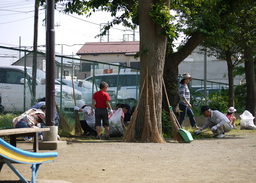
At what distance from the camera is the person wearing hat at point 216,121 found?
14211mm

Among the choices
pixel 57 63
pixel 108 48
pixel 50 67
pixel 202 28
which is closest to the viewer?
pixel 50 67

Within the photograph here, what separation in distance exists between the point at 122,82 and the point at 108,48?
5613 cm

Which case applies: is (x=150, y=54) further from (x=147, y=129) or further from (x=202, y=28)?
(x=202, y=28)

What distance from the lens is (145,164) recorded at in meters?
8.56

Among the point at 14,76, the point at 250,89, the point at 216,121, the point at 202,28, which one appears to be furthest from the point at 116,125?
the point at 250,89

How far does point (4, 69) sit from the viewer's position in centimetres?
1305

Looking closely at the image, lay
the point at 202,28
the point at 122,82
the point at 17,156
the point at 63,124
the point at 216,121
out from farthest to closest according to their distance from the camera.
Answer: the point at 122,82, the point at 202,28, the point at 63,124, the point at 216,121, the point at 17,156

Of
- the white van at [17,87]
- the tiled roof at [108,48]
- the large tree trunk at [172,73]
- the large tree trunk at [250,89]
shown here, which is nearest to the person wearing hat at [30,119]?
the white van at [17,87]

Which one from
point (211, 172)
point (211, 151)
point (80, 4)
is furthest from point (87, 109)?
point (211, 172)

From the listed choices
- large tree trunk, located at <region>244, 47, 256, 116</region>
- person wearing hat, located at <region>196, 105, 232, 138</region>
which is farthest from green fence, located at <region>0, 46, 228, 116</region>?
large tree trunk, located at <region>244, 47, 256, 116</region>

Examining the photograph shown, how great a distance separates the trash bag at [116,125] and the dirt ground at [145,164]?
2.46 meters

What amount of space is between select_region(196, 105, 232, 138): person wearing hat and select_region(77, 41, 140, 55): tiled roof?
57.5 meters

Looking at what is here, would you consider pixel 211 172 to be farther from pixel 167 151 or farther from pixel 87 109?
pixel 87 109

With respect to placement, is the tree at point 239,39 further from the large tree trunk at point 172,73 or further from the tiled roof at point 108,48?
the tiled roof at point 108,48
